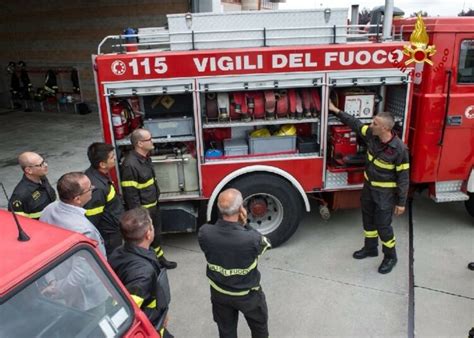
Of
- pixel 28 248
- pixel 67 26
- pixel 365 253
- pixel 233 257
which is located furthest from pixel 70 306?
pixel 67 26

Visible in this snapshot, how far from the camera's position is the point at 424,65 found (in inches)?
182

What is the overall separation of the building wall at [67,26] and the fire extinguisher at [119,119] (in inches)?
325

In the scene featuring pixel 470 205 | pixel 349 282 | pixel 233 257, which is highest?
pixel 233 257

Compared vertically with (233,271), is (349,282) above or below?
below

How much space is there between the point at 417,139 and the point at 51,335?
4280 millimetres

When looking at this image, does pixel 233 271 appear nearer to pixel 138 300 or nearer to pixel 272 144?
pixel 138 300

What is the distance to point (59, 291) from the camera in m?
1.88

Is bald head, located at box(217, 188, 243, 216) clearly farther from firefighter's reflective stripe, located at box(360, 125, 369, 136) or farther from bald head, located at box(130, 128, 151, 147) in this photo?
firefighter's reflective stripe, located at box(360, 125, 369, 136)

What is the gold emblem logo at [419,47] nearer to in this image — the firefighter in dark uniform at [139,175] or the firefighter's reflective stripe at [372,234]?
the firefighter's reflective stripe at [372,234]

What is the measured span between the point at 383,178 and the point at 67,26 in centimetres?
1285

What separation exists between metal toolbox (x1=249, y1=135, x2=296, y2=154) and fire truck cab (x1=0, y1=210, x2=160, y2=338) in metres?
2.92

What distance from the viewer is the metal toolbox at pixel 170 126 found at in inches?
183

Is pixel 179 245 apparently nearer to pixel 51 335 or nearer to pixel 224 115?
pixel 224 115

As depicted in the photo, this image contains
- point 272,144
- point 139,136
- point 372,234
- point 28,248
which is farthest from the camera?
point 272,144
